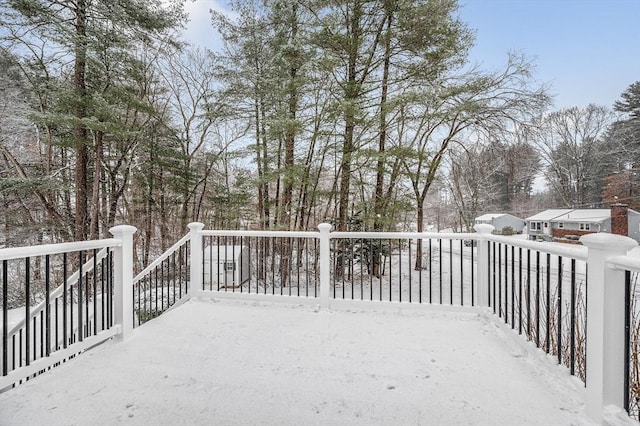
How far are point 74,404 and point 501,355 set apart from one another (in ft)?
8.79

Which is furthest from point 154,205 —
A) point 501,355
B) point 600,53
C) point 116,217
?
point 600,53

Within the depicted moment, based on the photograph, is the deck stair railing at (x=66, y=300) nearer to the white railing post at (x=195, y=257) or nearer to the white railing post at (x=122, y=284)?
the white railing post at (x=122, y=284)

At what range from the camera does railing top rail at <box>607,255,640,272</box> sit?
1198mm

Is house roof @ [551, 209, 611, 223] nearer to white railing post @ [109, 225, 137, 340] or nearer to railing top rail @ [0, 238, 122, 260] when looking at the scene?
white railing post @ [109, 225, 137, 340]

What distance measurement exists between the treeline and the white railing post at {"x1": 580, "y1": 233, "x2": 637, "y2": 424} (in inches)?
178

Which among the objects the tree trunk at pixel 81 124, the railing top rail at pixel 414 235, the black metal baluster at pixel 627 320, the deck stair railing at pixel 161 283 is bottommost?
the deck stair railing at pixel 161 283

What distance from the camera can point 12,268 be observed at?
8391mm

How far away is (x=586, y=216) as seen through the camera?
13.1m

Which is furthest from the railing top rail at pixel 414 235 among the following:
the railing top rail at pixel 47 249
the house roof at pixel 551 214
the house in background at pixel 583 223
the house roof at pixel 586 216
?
the house roof at pixel 551 214

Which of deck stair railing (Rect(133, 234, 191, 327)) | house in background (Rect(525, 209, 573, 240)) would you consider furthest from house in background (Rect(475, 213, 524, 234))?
deck stair railing (Rect(133, 234, 191, 327))

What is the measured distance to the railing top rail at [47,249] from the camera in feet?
5.46

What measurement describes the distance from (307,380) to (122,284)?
1.70 meters

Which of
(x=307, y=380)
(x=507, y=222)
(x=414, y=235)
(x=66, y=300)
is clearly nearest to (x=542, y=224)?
(x=507, y=222)

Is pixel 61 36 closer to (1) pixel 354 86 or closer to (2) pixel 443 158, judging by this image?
(1) pixel 354 86
